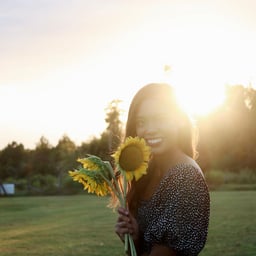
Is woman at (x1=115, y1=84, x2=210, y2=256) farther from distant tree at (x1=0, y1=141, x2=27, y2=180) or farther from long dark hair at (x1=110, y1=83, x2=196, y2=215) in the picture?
distant tree at (x1=0, y1=141, x2=27, y2=180)

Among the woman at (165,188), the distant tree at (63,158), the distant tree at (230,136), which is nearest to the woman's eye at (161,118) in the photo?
the woman at (165,188)

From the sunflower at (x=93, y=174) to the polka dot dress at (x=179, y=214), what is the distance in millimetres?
267

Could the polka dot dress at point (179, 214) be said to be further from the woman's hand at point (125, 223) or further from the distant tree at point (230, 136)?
the distant tree at point (230, 136)

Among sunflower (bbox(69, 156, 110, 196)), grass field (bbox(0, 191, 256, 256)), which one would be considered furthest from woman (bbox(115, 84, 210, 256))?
grass field (bbox(0, 191, 256, 256))

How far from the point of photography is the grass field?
410 inches

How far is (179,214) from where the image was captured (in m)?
2.81

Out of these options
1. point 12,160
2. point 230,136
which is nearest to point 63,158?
point 12,160

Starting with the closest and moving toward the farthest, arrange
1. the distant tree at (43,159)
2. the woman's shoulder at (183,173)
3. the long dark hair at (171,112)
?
the woman's shoulder at (183,173), the long dark hair at (171,112), the distant tree at (43,159)

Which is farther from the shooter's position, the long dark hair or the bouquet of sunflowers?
the long dark hair

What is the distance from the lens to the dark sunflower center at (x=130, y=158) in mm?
2742

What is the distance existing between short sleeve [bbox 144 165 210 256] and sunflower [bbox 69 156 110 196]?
0.28m

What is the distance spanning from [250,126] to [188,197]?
46.3 meters

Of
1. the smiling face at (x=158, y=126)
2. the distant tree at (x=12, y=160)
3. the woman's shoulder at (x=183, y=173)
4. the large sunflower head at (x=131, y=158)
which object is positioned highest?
the smiling face at (x=158, y=126)

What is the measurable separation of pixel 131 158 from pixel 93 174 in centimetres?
17
